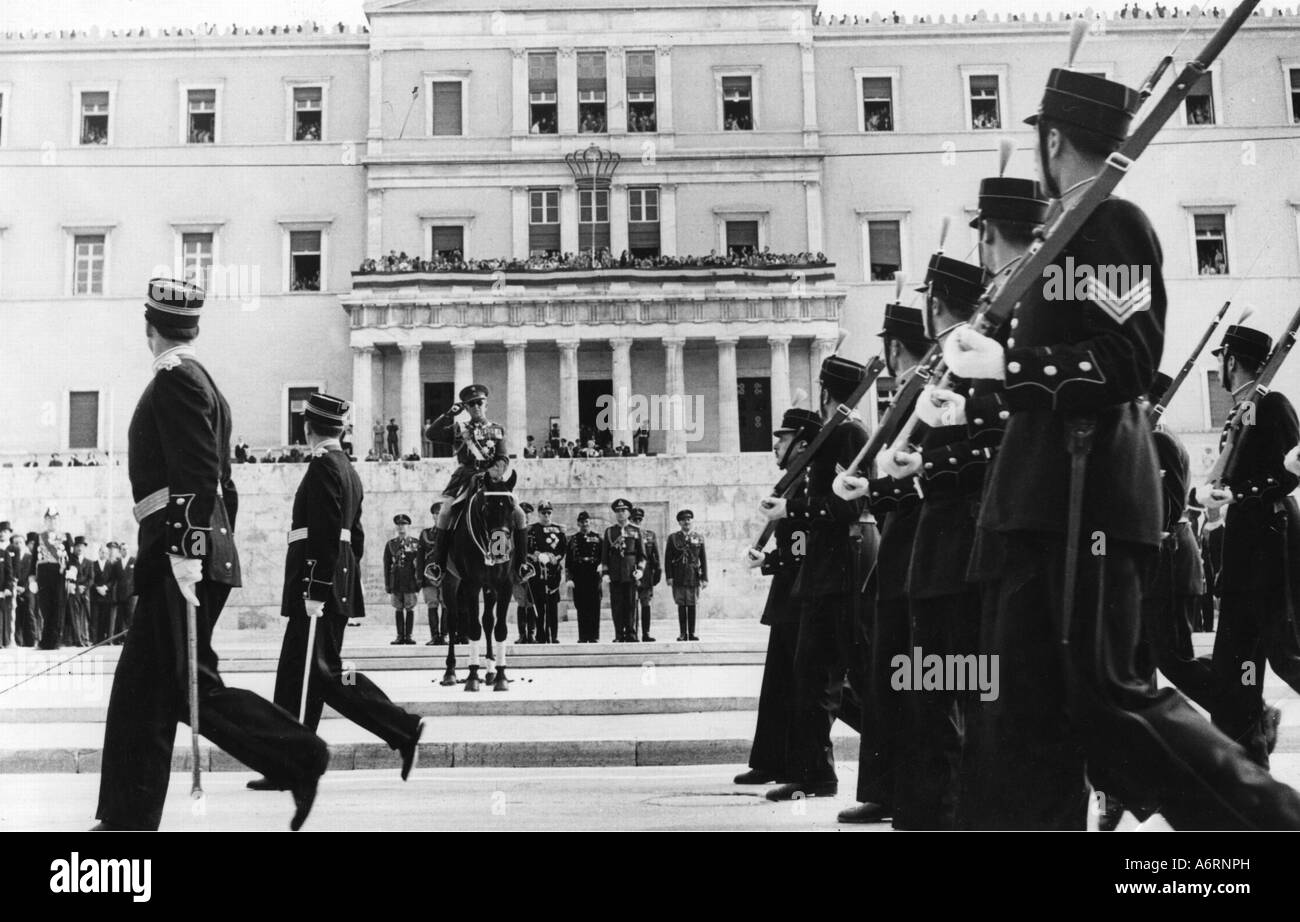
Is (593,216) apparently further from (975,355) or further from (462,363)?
(975,355)

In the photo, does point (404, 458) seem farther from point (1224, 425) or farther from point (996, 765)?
point (996, 765)

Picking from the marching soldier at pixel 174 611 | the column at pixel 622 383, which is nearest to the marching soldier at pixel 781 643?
the marching soldier at pixel 174 611

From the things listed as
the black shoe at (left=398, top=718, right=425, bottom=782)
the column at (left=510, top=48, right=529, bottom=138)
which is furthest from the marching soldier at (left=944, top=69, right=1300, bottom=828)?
the column at (left=510, top=48, right=529, bottom=138)

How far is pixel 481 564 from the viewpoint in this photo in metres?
10.7

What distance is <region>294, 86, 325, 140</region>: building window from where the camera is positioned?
10.5 m

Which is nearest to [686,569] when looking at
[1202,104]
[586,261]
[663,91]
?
[586,261]

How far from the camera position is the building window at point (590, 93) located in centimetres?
950

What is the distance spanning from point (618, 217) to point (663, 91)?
971 millimetres

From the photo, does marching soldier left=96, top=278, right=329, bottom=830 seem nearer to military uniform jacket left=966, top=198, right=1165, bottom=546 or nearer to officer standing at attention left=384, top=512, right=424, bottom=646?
military uniform jacket left=966, top=198, right=1165, bottom=546

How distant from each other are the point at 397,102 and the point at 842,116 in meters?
3.55

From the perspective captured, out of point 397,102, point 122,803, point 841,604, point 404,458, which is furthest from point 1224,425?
point 404,458

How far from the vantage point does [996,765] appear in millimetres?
4012

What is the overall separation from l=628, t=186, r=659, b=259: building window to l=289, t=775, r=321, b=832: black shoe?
Answer: 16.7 feet

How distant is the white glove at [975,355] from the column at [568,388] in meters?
7.90
